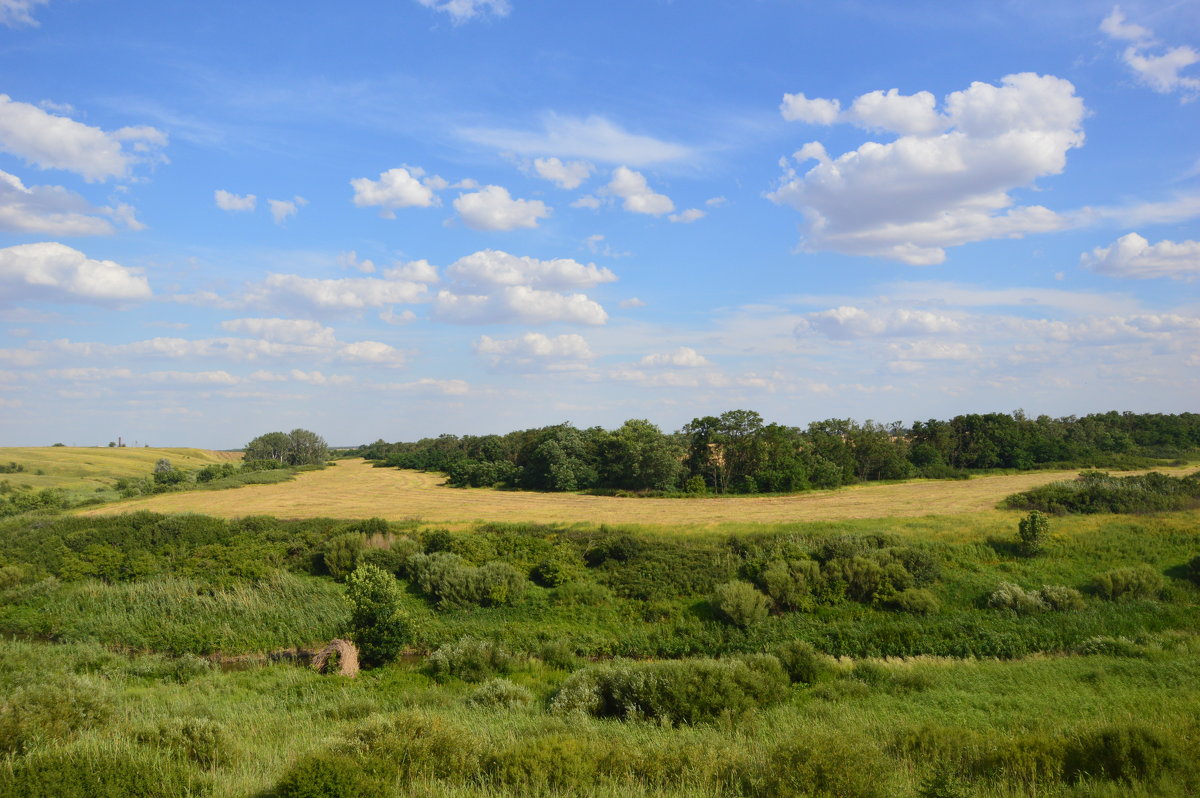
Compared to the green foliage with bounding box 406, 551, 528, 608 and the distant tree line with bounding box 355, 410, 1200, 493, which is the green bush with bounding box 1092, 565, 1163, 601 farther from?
the distant tree line with bounding box 355, 410, 1200, 493

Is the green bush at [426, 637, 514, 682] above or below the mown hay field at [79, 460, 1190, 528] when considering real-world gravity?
below

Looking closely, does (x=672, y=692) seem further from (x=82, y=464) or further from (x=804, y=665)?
(x=82, y=464)

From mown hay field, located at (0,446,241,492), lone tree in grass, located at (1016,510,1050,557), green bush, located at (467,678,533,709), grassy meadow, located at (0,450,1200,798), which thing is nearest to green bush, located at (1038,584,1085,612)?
grassy meadow, located at (0,450,1200,798)

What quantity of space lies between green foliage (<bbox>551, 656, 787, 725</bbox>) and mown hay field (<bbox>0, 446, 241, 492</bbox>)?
232 ft

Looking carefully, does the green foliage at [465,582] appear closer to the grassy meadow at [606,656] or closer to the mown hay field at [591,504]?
the grassy meadow at [606,656]

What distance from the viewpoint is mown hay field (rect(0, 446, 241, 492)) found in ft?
216

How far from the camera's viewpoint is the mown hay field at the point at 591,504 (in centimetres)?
3778

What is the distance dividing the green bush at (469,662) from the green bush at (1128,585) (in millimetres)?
20311

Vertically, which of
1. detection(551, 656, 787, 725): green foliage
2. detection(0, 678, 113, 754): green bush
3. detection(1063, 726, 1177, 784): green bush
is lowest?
detection(551, 656, 787, 725): green foliage

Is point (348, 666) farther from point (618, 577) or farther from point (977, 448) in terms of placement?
point (977, 448)

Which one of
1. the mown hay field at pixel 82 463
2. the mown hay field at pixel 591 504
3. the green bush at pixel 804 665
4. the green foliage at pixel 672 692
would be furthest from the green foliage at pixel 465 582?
the mown hay field at pixel 82 463

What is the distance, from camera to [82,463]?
81250mm

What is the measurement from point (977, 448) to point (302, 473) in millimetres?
81730

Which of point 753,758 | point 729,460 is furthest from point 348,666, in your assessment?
point 729,460
